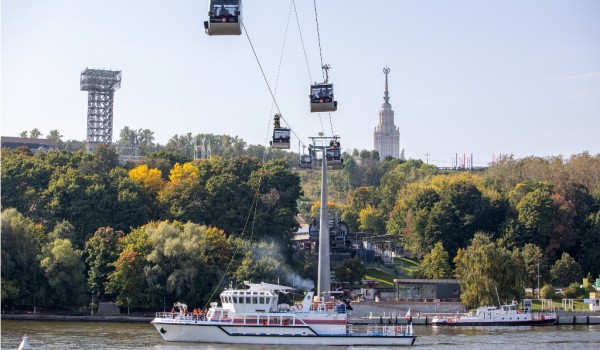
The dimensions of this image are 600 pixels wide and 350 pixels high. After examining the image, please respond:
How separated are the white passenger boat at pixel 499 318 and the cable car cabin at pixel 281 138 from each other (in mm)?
23919

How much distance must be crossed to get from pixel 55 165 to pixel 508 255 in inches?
1841

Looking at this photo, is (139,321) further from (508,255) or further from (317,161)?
(508,255)

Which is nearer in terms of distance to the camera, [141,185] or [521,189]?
[141,185]

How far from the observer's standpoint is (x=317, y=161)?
282 ft

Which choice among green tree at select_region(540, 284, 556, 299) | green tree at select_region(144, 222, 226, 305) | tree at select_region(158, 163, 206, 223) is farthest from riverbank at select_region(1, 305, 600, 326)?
tree at select_region(158, 163, 206, 223)

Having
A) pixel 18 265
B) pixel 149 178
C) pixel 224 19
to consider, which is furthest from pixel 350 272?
pixel 224 19

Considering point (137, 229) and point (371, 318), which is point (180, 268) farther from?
point (371, 318)

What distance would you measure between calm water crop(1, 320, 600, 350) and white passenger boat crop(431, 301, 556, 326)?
281 centimetres

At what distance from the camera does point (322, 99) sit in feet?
217

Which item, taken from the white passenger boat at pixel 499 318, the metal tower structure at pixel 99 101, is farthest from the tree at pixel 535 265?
the metal tower structure at pixel 99 101

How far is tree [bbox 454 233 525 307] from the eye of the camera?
307 ft

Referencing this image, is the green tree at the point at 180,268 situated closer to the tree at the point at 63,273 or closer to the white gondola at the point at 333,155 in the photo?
the tree at the point at 63,273

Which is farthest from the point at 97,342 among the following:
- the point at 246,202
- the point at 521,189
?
the point at 521,189

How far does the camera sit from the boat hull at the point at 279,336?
69062 mm
